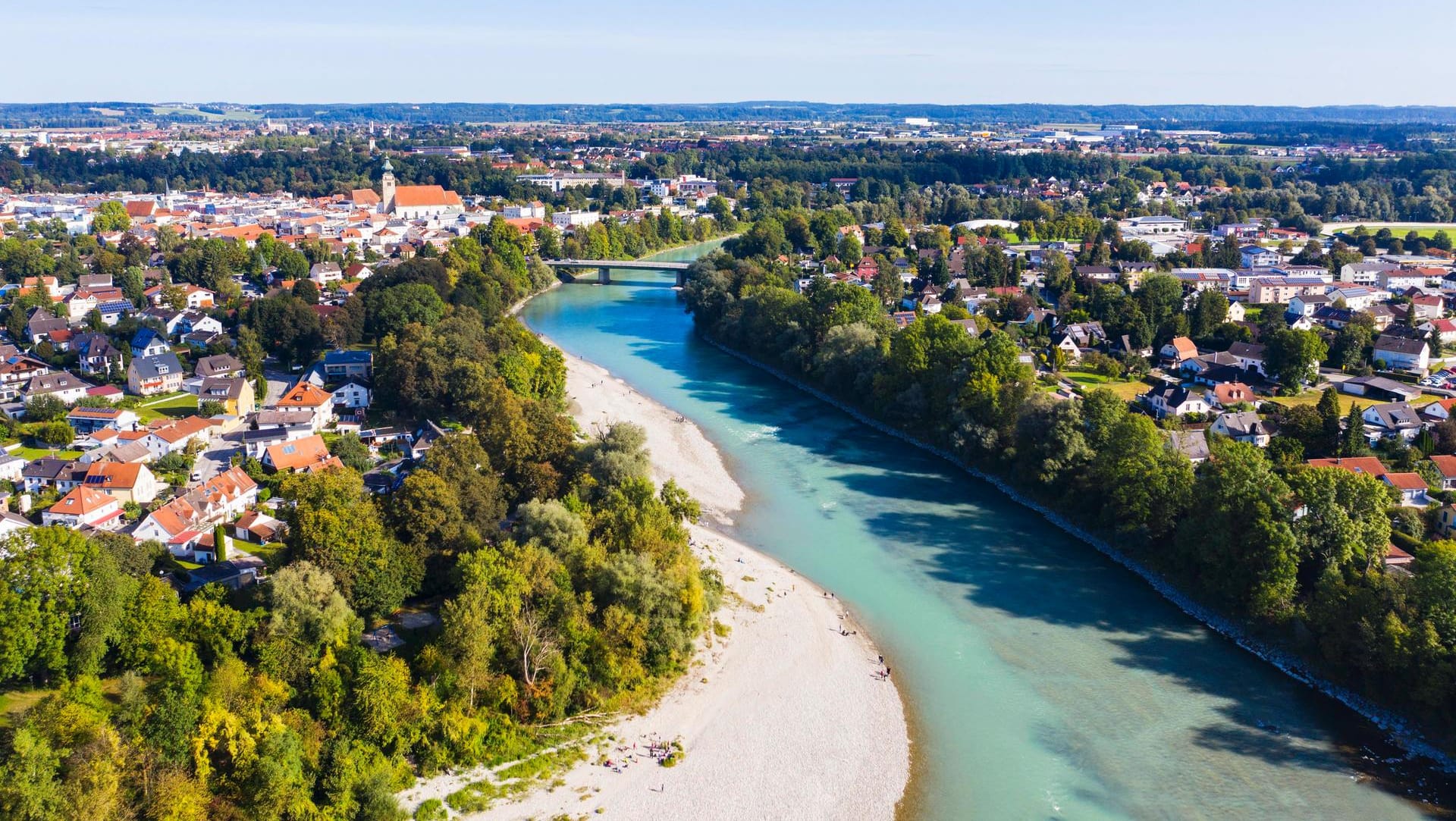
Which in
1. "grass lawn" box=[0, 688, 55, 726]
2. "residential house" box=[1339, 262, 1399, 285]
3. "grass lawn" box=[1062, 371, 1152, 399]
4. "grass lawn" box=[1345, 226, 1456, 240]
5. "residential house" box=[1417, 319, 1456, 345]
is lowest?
"grass lawn" box=[0, 688, 55, 726]

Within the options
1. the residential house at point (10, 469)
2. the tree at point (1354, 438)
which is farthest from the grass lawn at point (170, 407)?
the tree at point (1354, 438)

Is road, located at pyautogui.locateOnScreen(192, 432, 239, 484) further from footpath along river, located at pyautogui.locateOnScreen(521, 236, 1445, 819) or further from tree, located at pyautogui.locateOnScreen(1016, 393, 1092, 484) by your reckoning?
tree, located at pyautogui.locateOnScreen(1016, 393, 1092, 484)

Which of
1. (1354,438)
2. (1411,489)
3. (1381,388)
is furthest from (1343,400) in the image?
(1411,489)

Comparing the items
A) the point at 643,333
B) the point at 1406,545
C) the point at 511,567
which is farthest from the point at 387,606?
the point at 643,333

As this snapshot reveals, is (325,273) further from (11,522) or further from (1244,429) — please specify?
(1244,429)

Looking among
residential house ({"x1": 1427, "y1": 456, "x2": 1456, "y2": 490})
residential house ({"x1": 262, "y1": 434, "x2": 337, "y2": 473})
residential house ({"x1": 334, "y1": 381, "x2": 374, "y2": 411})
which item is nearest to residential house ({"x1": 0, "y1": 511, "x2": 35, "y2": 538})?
residential house ({"x1": 262, "y1": 434, "x2": 337, "y2": 473})

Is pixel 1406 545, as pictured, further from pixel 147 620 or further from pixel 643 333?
pixel 643 333

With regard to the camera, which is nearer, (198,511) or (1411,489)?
(198,511)
